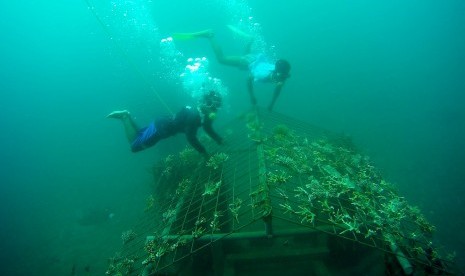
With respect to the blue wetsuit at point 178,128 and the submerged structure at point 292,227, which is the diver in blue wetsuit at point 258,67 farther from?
the blue wetsuit at point 178,128

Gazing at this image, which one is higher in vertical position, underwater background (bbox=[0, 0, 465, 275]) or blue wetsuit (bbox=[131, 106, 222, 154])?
underwater background (bbox=[0, 0, 465, 275])

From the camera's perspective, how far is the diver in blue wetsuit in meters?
7.72

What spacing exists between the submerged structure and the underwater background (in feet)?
22.2

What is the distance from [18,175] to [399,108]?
38.6 meters

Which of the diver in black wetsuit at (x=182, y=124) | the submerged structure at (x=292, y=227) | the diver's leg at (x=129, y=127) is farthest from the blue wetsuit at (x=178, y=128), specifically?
the submerged structure at (x=292, y=227)

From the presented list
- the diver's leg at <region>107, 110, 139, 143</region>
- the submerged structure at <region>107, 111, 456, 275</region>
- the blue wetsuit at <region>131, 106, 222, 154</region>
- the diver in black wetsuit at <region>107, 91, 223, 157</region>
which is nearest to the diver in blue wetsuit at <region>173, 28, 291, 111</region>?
the submerged structure at <region>107, 111, 456, 275</region>

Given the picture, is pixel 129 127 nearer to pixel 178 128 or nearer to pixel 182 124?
pixel 178 128

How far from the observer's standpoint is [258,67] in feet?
28.8

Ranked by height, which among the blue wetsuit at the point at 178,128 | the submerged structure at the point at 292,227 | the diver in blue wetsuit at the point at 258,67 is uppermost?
the diver in blue wetsuit at the point at 258,67

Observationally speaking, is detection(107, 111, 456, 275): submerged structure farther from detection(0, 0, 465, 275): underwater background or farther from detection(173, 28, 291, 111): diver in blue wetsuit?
detection(0, 0, 465, 275): underwater background

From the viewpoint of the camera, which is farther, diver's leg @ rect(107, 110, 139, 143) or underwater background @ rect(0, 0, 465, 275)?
underwater background @ rect(0, 0, 465, 275)

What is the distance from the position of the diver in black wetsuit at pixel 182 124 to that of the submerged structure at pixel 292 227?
39.6 inches

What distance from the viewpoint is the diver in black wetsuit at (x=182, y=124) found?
6371 millimetres

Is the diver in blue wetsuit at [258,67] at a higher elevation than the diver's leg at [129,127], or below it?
higher
